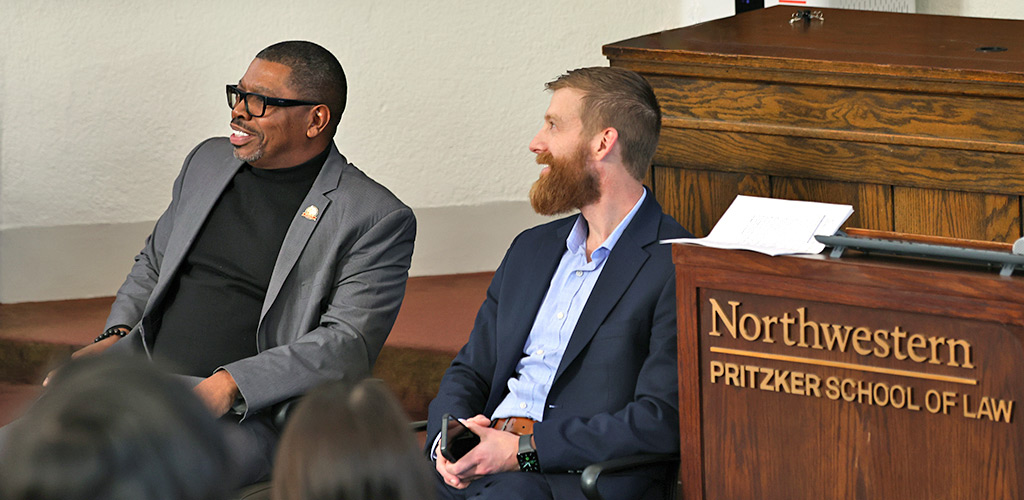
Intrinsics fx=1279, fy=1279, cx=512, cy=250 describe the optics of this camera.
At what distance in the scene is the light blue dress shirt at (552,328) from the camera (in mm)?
2631

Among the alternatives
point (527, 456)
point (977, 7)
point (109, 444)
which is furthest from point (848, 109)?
point (977, 7)

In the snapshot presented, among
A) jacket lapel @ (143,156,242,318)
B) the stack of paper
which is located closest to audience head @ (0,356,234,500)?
the stack of paper

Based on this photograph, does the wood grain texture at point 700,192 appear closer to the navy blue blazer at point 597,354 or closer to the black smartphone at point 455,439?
the navy blue blazer at point 597,354

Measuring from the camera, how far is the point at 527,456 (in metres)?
2.49

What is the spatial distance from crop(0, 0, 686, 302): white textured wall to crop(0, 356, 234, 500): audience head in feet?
14.2

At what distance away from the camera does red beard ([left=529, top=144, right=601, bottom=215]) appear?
270 cm

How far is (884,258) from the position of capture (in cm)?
219

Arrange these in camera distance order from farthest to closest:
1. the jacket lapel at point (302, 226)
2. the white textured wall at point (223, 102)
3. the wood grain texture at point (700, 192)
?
the white textured wall at point (223, 102) < the jacket lapel at point (302, 226) < the wood grain texture at point (700, 192)

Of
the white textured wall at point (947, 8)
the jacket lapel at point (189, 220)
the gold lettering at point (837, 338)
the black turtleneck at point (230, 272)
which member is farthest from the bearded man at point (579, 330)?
the white textured wall at point (947, 8)

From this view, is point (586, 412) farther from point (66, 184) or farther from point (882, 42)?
point (66, 184)

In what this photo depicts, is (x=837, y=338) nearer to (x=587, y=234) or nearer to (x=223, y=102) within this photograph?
(x=587, y=234)

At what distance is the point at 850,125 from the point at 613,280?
0.60 meters

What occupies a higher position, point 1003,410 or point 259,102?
point 259,102

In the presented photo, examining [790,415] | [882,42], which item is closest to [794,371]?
[790,415]
